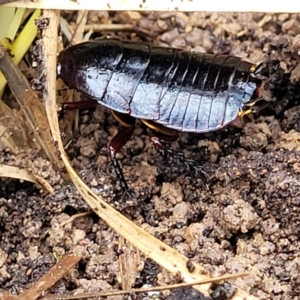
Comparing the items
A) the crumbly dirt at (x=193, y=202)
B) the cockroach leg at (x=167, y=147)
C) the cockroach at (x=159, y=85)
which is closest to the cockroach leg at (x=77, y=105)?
the cockroach at (x=159, y=85)

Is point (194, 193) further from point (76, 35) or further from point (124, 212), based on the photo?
point (76, 35)

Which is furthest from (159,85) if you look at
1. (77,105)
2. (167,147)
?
(77,105)

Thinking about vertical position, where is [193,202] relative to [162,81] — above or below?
below

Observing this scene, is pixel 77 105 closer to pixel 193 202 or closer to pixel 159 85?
pixel 159 85

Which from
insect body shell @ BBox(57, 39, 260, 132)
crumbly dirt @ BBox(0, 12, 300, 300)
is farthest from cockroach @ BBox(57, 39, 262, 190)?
crumbly dirt @ BBox(0, 12, 300, 300)

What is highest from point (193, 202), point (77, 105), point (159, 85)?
point (159, 85)

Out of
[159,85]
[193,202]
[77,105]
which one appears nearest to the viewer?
[193,202]

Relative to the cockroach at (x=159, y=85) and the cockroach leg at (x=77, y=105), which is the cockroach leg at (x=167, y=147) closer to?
the cockroach at (x=159, y=85)

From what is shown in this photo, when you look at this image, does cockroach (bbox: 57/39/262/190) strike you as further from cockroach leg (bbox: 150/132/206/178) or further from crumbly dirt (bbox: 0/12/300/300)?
crumbly dirt (bbox: 0/12/300/300)

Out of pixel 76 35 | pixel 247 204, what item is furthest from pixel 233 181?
pixel 76 35
